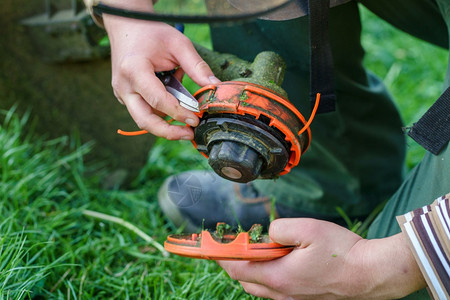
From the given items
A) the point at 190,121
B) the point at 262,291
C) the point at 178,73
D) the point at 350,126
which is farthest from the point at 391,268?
the point at 350,126

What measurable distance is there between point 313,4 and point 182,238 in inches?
24.7

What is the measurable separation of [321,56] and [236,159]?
39 centimetres

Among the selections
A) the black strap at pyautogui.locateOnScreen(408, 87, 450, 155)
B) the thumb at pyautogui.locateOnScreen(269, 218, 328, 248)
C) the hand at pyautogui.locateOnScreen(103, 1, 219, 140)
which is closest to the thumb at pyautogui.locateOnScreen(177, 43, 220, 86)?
the hand at pyautogui.locateOnScreen(103, 1, 219, 140)

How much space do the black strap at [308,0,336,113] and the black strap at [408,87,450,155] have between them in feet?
0.78

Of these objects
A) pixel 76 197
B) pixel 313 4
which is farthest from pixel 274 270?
pixel 76 197

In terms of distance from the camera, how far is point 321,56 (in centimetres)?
122

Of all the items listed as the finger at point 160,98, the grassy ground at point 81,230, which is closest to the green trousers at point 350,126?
the grassy ground at point 81,230

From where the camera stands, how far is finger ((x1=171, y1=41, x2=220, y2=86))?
114 cm

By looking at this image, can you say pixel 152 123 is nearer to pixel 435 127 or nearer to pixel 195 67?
pixel 195 67

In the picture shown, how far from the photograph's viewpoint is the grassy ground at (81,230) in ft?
4.70

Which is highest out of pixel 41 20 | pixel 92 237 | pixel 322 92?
pixel 322 92

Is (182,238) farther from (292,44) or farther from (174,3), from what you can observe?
(292,44)

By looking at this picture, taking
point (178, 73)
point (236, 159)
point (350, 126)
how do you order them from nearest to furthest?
point (236, 159), point (178, 73), point (350, 126)

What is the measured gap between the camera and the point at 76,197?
76.6 inches
